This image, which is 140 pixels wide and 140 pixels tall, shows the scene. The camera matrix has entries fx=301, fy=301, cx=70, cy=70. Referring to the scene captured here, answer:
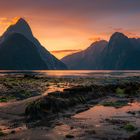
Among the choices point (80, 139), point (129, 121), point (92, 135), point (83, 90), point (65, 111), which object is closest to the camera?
point (80, 139)

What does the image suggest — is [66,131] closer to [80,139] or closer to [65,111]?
[80,139]

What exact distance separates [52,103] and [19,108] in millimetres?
2530

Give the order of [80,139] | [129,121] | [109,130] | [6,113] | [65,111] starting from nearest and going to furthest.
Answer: [80,139]
[109,130]
[129,121]
[6,113]
[65,111]

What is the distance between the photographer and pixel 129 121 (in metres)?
18.6

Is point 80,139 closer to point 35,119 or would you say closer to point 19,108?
point 35,119

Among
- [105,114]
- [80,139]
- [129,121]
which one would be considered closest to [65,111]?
[105,114]

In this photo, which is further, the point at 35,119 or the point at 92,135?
the point at 35,119

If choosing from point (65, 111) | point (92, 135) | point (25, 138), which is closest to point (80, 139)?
point (92, 135)

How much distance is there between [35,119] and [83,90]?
19.5 metres

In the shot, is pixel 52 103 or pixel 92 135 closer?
pixel 92 135

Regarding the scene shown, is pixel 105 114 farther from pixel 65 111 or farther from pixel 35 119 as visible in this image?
pixel 35 119

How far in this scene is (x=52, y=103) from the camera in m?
23.1

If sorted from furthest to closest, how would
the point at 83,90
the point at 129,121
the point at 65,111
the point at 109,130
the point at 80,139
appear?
the point at 83,90 < the point at 65,111 < the point at 129,121 < the point at 109,130 < the point at 80,139

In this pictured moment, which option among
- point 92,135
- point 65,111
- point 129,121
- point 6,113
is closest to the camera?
point 92,135
